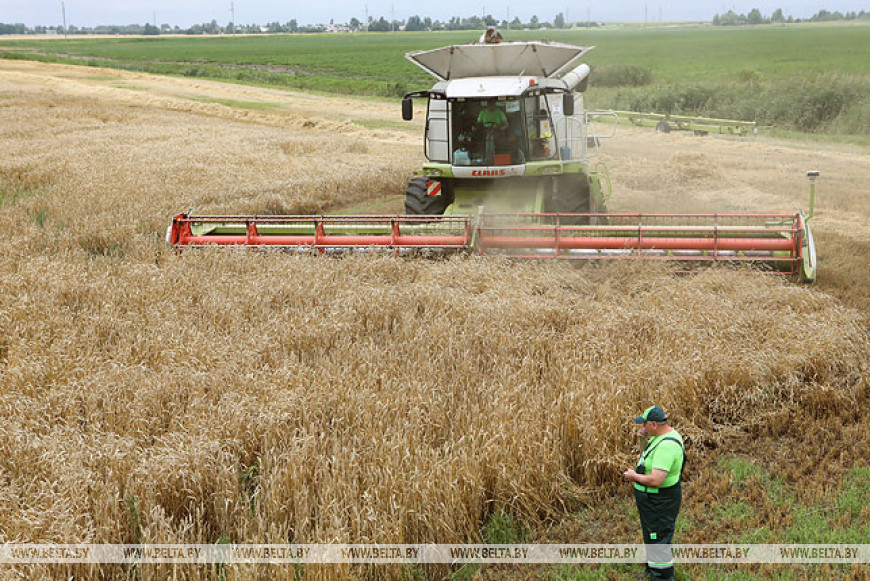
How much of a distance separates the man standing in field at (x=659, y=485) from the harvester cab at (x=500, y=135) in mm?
6565

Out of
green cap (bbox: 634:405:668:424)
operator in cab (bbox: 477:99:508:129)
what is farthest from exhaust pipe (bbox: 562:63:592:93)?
green cap (bbox: 634:405:668:424)

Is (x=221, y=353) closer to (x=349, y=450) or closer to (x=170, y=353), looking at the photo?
(x=170, y=353)

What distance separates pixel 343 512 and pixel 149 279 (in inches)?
200

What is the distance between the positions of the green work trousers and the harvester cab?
6.66 metres

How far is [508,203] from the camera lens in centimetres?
1055

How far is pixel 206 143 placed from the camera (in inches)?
820

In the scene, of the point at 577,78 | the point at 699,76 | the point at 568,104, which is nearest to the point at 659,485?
the point at 568,104

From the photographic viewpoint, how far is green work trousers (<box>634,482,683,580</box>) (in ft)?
12.4

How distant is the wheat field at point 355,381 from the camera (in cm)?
416

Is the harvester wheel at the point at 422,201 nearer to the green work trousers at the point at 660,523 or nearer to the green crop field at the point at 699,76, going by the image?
the green work trousers at the point at 660,523

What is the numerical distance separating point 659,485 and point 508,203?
7.22 m

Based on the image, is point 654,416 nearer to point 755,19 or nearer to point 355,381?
point 355,381

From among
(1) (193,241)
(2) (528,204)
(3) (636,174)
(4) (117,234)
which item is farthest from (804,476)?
(3) (636,174)

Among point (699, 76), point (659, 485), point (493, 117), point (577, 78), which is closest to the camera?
point (659, 485)
